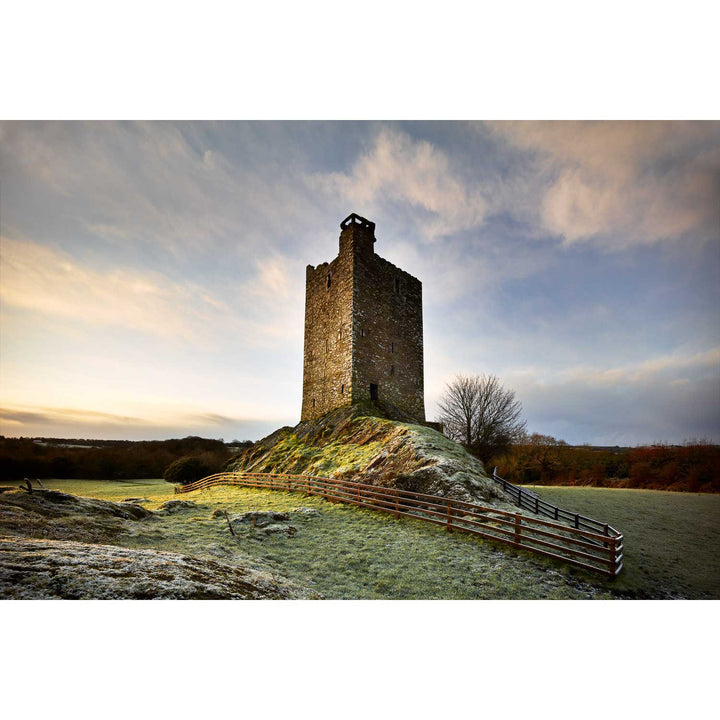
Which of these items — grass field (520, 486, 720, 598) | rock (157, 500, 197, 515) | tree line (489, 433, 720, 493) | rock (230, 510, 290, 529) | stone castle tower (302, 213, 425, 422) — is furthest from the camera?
tree line (489, 433, 720, 493)

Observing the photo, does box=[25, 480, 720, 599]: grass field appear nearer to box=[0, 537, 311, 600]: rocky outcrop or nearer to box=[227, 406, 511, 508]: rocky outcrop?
box=[0, 537, 311, 600]: rocky outcrop

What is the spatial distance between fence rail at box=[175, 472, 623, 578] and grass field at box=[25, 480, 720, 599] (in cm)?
22

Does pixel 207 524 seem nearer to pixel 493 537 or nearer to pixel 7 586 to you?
pixel 7 586

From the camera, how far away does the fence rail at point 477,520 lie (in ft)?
16.7

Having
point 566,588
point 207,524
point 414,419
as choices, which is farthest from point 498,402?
point 207,524

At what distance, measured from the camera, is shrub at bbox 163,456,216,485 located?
15.6 metres

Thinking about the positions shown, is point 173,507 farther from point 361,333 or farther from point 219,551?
point 361,333

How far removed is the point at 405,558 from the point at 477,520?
2.11 meters

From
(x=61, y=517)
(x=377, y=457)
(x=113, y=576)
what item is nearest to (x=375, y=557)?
(x=113, y=576)

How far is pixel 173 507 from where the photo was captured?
313 inches

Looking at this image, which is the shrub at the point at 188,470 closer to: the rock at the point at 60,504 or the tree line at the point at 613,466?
the rock at the point at 60,504

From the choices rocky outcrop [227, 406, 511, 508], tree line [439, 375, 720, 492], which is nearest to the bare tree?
tree line [439, 375, 720, 492]

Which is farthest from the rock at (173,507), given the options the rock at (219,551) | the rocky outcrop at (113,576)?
the rocky outcrop at (113,576)

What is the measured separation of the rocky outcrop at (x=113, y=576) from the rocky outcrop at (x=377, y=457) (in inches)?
180
